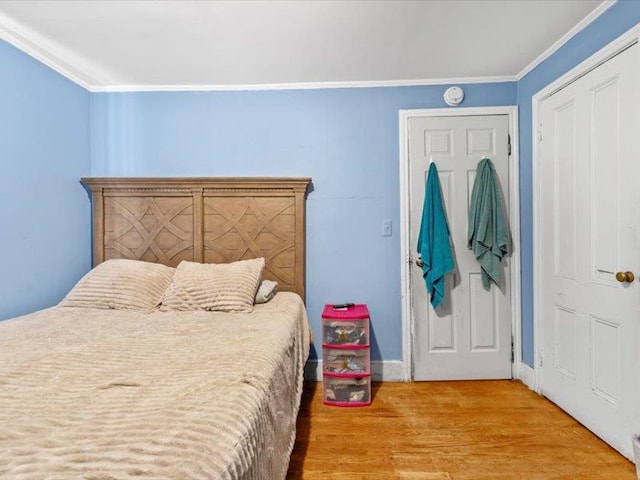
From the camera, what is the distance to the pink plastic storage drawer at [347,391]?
240cm

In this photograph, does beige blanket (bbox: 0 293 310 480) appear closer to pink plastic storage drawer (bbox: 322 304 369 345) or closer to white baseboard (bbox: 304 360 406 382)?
pink plastic storage drawer (bbox: 322 304 369 345)

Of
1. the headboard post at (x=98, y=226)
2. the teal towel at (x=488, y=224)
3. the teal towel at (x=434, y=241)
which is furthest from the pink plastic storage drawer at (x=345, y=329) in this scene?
the headboard post at (x=98, y=226)

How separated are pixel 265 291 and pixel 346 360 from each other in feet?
2.47

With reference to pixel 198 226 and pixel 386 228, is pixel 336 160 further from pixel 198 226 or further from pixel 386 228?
pixel 198 226

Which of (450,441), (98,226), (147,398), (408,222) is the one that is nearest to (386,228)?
(408,222)

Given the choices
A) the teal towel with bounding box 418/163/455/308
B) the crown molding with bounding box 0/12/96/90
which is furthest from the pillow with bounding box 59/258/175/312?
the teal towel with bounding box 418/163/455/308

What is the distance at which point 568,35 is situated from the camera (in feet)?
7.09

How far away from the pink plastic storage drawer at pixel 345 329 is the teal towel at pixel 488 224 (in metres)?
1.05

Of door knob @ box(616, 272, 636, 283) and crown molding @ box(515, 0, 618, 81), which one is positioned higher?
crown molding @ box(515, 0, 618, 81)

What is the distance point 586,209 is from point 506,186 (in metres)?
0.75

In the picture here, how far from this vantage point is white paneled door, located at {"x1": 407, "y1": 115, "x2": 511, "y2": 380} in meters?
2.76

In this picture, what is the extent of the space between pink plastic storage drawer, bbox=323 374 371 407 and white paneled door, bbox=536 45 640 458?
1.29 m

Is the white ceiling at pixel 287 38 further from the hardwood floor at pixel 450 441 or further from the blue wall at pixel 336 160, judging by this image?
the hardwood floor at pixel 450 441

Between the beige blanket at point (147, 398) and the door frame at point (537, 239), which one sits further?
the door frame at point (537, 239)
